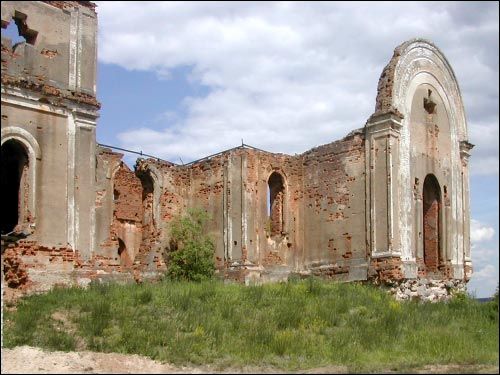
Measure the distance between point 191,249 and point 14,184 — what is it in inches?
212

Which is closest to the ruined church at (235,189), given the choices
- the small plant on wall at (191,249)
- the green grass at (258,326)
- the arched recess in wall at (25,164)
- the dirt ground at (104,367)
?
the arched recess in wall at (25,164)

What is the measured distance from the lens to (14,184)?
1839cm

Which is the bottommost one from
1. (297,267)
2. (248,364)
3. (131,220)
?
(248,364)

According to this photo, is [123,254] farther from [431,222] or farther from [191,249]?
[431,222]

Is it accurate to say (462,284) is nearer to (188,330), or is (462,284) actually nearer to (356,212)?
(356,212)

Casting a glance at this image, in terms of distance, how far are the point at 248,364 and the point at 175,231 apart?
10.6 m

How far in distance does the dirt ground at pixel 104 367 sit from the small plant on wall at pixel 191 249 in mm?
8687

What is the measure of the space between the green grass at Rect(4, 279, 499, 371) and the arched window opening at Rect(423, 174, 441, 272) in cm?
521

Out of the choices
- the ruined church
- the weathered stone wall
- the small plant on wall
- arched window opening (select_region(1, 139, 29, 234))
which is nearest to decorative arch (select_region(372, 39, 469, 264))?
the ruined church

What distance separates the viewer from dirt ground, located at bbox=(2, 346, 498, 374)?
1041 cm

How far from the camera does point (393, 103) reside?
1992cm

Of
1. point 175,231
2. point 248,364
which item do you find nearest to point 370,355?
point 248,364

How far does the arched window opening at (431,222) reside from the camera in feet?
73.2

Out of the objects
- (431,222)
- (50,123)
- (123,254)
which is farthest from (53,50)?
(431,222)
